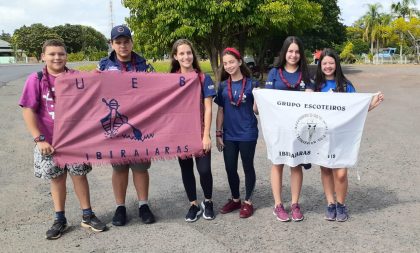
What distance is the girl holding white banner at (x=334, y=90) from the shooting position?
4.25 metres

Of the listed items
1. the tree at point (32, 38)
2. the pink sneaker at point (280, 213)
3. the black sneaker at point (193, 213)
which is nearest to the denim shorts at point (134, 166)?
the black sneaker at point (193, 213)

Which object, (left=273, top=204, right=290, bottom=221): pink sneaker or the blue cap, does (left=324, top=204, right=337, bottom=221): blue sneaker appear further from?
the blue cap

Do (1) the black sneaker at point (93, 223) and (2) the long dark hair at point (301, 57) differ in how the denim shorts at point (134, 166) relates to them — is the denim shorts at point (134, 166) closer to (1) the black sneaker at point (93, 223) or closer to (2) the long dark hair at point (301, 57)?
(1) the black sneaker at point (93, 223)

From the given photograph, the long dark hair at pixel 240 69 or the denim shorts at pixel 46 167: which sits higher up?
the long dark hair at pixel 240 69

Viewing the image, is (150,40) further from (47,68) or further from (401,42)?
(401,42)

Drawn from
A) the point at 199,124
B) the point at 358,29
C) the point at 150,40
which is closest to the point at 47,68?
the point at 199,124

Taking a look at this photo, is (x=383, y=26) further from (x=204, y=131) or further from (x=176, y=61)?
(x=204, y=131)

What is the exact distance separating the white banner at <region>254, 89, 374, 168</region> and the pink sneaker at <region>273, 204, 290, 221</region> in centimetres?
50

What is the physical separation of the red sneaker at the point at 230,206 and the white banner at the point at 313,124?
2.40 feet

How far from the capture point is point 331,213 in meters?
4.35

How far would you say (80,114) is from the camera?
13.3ft

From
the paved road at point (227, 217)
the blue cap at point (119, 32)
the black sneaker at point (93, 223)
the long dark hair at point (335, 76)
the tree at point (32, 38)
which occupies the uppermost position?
the tree at point (32, 38)

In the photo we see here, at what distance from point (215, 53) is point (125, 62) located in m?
14.6

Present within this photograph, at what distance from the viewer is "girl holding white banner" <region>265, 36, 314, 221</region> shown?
420 cm
